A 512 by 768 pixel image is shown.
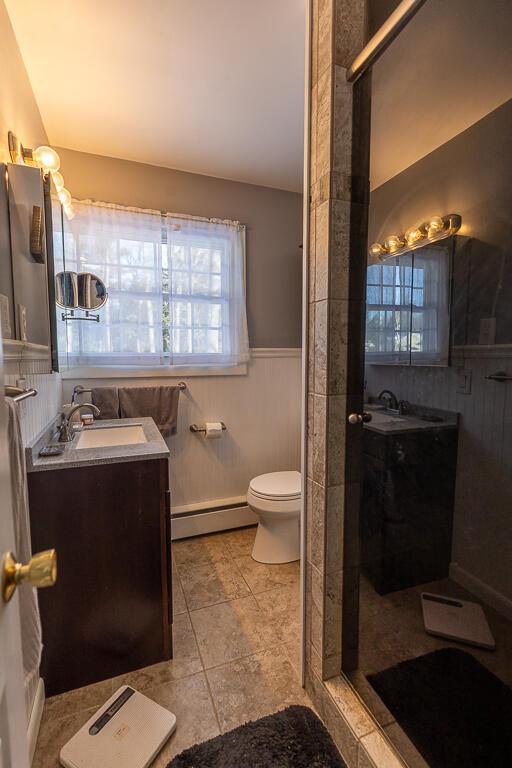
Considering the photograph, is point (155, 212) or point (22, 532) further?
point (155, 212)

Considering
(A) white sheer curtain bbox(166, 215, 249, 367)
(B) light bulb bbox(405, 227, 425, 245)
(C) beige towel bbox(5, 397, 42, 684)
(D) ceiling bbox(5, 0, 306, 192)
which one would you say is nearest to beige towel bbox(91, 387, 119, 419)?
(A) white sheer curtain bbox(166, 215, 249, 367)

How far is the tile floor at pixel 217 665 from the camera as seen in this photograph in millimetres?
1211

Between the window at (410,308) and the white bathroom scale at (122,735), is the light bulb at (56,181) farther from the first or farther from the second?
the white bathroom scale at (122,735)

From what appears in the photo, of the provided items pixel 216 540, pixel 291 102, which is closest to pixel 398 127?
pixel 291 102

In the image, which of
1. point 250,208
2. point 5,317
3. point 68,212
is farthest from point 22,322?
point 250,208

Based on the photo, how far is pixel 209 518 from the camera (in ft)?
8.20

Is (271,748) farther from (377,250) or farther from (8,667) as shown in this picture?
(377,250)

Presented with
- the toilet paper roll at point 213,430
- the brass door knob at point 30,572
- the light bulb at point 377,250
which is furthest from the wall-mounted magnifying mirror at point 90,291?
the brass door knob at point 30,572

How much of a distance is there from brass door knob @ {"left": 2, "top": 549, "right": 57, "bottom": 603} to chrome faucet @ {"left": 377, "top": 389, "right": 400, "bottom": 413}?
0.96 meters

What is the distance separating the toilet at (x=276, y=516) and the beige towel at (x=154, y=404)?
0.67 m

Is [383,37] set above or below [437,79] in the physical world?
above

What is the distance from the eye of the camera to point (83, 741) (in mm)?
1135

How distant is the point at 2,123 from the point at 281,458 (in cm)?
237

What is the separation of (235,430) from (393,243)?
1784 mm
